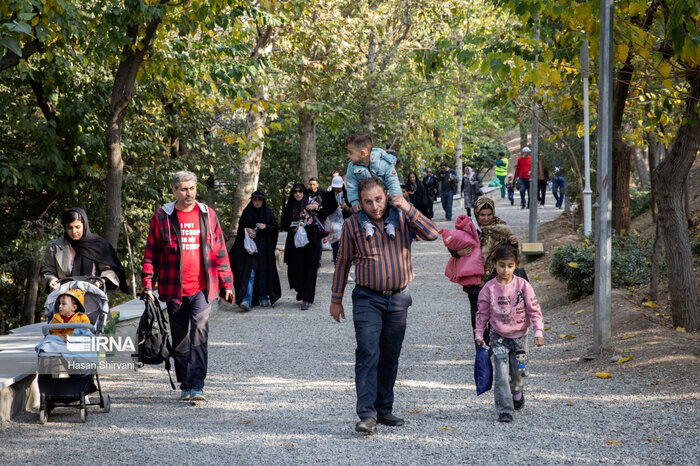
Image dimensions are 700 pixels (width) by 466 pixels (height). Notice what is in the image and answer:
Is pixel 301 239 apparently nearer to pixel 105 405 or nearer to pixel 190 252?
pixel 190 252

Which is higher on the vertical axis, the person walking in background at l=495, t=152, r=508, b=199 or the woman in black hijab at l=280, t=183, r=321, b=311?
the person walking in background at l=495, t=152, r=508, b=199

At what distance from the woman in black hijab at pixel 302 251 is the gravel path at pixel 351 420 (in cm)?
339

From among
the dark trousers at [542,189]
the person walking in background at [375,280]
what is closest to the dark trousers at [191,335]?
the person walking in background at [375,280]

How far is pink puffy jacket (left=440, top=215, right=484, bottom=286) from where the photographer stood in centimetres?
756

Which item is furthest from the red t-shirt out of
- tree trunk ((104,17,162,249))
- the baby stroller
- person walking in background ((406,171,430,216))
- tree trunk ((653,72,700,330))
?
person walking in background ((406,171,430,216))

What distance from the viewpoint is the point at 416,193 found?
2394 centimetres

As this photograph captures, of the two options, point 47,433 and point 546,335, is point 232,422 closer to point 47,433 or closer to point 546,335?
point 47,433

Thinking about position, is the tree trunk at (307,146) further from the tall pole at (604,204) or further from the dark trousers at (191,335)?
the dark trousers at (191,335)

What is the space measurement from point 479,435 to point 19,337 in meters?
5.69

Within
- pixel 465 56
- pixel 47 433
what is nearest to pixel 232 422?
pixel 47 433

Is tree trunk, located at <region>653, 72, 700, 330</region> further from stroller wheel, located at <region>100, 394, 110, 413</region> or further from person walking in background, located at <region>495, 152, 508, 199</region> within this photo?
person walking in background, located at <region>495, 152, 508, 199</region>

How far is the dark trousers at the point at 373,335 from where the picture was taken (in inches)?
230

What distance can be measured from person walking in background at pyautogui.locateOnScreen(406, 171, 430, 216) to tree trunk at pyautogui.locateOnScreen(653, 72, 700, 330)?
13824 mm

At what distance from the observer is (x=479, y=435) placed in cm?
590
